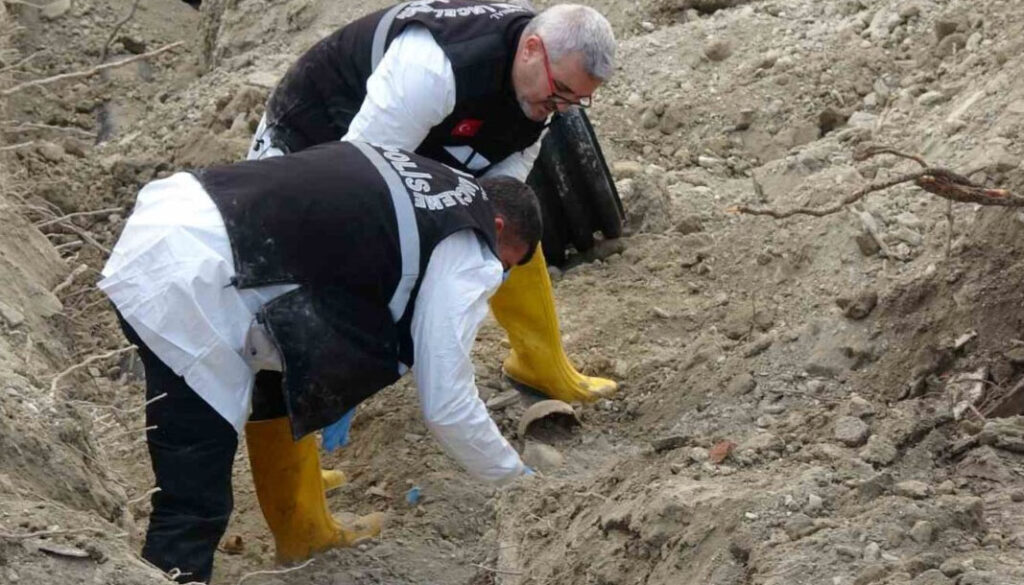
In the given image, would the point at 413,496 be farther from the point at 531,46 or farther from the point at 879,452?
the point at 879,452

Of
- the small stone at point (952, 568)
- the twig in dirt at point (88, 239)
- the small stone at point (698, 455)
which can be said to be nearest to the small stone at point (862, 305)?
the small stone at point (698, 455)

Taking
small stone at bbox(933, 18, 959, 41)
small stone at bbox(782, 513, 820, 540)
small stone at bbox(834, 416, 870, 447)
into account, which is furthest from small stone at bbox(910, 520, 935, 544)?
small stone at bbox(933, 18, 959, 41)

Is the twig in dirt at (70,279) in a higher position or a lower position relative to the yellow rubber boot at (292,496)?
higher

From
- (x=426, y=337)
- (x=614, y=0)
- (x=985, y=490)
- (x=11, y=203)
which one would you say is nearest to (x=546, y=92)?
(x=426, y=337)

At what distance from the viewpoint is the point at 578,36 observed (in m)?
4.83

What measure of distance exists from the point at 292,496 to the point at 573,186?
6.69 ft

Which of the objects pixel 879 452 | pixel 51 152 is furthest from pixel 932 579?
pixel 51 152

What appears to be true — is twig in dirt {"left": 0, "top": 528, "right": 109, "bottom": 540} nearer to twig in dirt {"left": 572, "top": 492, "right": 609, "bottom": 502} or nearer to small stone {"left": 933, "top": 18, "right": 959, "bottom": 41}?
twig in dirt {"left": 572, "top": 492, "right": 609, "bottom": 502}

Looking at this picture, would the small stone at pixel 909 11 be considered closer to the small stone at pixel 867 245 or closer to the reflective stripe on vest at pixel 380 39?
the small stone at pixel 867 245

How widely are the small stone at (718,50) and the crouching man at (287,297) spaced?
3.88 m

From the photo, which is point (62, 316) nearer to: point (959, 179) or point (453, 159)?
point (453, 159)

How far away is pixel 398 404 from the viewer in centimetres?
576

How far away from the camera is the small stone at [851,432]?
4434 millimetres

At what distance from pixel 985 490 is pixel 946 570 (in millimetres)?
530
